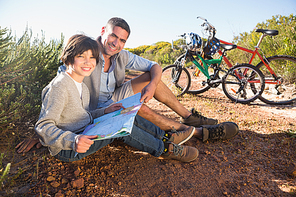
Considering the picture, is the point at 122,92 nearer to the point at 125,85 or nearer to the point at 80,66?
the point at 125,85

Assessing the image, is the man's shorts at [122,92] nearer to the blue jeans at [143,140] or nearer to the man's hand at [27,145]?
the blue jeans at [143,140]

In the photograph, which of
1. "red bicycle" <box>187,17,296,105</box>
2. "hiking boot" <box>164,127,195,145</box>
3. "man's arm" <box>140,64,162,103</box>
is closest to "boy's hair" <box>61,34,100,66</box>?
"man's arm" <box>140,64,162,103</box>

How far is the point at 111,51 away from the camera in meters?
2.06

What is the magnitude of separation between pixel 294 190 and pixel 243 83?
2.50 m

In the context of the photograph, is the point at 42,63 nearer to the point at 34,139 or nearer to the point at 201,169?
the point at 34,139

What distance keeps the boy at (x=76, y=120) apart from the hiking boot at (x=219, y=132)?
46cm

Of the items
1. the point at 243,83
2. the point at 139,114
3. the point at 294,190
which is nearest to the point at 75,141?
the point at 139,114

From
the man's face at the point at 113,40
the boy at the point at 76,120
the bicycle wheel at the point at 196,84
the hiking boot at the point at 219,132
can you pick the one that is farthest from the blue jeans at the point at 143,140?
the bicycle wheel at the point at 196,84

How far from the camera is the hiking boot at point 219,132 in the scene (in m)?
2.33

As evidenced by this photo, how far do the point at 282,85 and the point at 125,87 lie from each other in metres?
3.63

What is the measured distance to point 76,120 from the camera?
1600mm

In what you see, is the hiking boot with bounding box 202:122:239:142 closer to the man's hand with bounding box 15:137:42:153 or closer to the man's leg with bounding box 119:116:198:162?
the man's leg with bounding box 119:116:198:162

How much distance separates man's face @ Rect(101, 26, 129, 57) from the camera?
2.03 meters

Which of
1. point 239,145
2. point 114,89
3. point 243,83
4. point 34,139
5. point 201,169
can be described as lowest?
point 34,139
